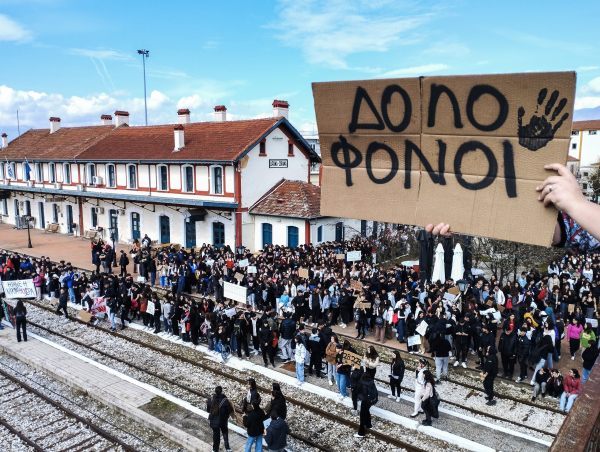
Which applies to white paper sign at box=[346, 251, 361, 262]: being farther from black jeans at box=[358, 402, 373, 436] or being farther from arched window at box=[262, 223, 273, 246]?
black jeans at box=[358, 402, 373, 436]

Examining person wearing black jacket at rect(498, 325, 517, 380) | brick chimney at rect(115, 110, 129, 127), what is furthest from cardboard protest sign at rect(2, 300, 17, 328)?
brick chimney at rect(115, 110, 129, 127)

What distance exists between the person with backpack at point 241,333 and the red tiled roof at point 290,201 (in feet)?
41.3

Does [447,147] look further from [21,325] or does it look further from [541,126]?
[21,325]

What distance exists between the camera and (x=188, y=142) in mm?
33188

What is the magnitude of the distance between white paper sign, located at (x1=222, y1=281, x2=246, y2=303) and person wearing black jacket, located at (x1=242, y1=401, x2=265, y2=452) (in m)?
8.02

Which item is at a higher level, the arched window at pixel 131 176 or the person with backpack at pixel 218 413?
the arched window at pixel 131 176

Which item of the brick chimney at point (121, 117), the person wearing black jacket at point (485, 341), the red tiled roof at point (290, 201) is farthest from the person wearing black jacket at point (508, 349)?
the brick chimney at point (121, 117)

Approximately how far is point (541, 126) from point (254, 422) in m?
8.25

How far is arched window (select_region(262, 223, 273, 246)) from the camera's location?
2933cm

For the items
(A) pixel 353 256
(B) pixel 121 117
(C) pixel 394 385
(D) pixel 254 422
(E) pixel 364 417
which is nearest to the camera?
(D) pixel 254 422

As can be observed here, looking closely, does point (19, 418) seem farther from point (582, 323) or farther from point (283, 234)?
point (283, 234)

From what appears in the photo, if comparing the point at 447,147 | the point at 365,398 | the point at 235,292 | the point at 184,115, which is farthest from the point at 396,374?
the point at 184,115

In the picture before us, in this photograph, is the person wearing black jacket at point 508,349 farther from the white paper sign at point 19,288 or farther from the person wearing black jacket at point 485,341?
the white paper sign at point 19,288

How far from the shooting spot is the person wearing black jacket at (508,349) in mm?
13008
